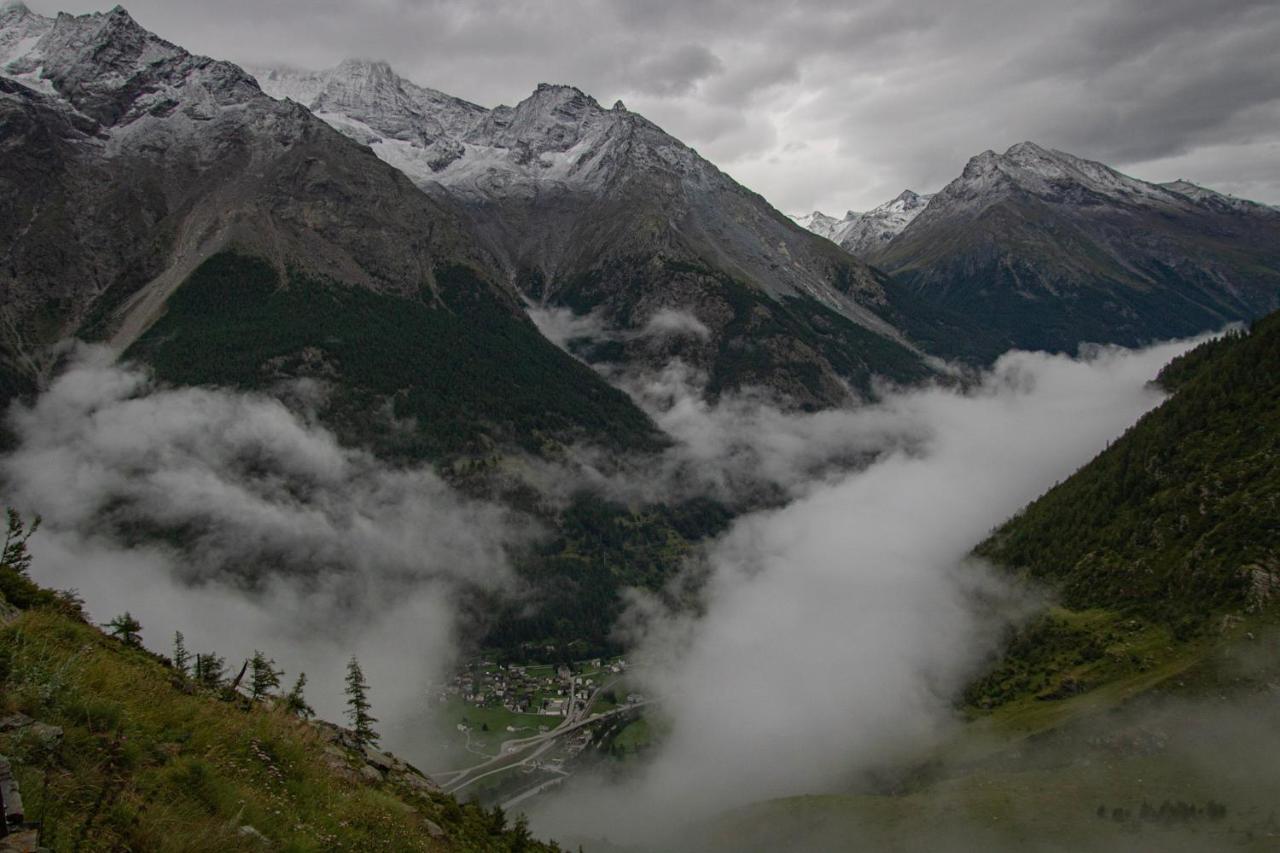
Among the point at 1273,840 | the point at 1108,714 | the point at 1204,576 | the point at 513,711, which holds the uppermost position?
the point at 513,711

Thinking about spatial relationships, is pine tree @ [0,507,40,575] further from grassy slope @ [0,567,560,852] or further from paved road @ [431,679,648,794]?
paved road @ [431,679,648,794]

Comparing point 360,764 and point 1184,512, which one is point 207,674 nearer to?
point 360,764

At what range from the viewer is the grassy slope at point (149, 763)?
366 inches

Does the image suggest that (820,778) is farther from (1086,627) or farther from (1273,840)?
(1273,840)

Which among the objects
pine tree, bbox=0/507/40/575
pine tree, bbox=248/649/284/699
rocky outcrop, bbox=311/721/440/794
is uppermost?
pine tree, bbox=0/507/40/575

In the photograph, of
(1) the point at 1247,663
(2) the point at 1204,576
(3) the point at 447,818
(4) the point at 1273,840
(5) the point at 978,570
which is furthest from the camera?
(5) the point at 978,570

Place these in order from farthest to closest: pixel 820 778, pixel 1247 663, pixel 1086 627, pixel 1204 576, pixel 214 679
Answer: pixel 820 778 → pixel 1086 627 → pixel 1204 576 → pixel 1247 663 → pixel 214 679

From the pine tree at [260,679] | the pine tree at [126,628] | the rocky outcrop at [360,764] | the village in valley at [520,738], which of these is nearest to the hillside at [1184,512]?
the village in valley at [520,738]

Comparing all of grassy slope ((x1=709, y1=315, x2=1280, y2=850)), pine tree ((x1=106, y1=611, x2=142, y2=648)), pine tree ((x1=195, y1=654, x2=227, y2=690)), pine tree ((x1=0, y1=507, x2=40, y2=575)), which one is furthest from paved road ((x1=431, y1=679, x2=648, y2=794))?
pine tree ((x1=0, y1=507, x2=40, y2=575))

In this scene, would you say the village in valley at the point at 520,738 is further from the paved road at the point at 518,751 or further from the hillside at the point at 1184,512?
the hillside at the point at 1184,512

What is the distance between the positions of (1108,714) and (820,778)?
6380 centimetres

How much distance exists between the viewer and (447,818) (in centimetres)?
2541

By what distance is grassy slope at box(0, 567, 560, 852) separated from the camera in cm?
930

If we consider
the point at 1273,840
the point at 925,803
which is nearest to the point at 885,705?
the point at 925,803
